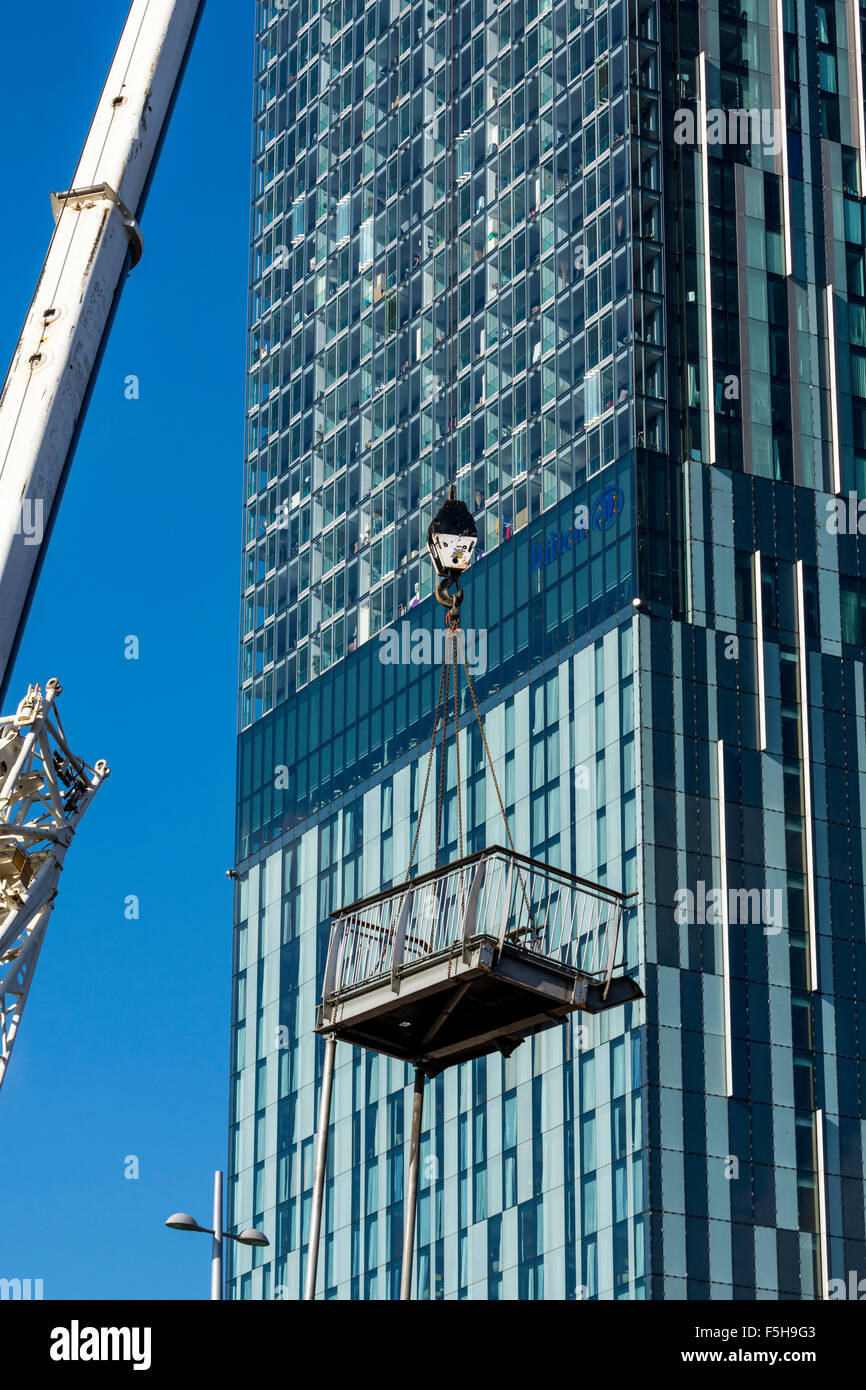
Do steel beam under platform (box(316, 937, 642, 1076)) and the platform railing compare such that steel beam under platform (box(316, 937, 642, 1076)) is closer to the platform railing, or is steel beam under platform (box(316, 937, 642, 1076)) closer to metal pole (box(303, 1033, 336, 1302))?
the platform railing

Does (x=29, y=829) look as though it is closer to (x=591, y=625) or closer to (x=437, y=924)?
(x=437, y=924)

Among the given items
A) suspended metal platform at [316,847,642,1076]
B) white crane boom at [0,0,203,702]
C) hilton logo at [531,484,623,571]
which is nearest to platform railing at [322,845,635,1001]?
suspended metal platform at [316,847,642,1076]

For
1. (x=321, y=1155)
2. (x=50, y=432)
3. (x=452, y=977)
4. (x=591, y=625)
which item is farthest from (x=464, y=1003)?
(x=591, y=625)

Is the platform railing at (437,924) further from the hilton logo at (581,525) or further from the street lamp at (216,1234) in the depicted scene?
the hilton logo at (581,525)

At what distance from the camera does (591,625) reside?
354ft

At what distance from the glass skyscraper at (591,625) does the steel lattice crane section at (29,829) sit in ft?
193

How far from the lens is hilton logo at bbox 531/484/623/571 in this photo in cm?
10838

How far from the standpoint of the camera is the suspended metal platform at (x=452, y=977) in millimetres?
31719

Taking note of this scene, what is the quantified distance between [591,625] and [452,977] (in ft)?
251

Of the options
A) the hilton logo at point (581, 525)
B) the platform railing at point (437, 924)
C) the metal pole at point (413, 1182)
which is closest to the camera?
the metal pole at point (413, 1182)

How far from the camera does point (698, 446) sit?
109688 mm

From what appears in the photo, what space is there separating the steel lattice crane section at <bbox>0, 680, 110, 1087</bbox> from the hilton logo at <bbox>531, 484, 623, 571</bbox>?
74280 millimetres

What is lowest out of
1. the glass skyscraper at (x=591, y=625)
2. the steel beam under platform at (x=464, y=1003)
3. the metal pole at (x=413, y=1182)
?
the metal pole at (x=413, y=1182)

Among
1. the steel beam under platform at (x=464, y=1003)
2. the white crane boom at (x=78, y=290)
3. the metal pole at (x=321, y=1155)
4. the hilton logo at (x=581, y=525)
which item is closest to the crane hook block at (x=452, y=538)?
the white crane boom at (x=78, y=290)
